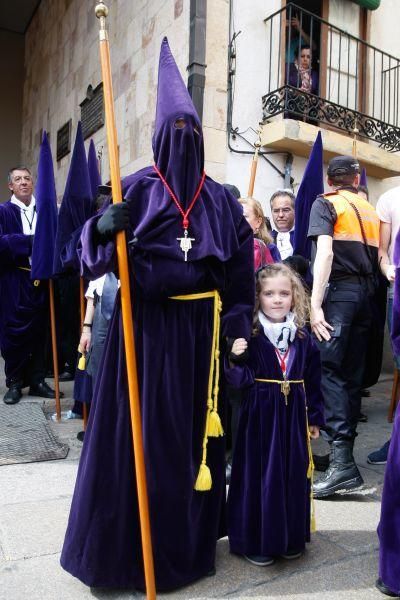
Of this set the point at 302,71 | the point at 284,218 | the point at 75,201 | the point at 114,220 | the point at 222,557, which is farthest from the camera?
the point at 302,71

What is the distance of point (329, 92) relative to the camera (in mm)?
7984

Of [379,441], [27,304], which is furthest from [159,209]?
[27,304]

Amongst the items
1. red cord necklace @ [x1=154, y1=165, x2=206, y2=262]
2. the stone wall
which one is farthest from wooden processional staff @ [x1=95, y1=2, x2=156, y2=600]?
the stone wall

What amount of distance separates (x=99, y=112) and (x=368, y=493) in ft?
23.4

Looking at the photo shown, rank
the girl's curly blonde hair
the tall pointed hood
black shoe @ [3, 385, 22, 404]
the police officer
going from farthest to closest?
black shoe @ [3, 385, 22, 404] < the tall pointed hood < the police officer < the girl's curly blonde hair

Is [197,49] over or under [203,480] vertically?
over

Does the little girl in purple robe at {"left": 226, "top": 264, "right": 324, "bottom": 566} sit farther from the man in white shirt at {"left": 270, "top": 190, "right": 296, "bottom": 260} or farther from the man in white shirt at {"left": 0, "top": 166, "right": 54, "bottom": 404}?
the man in white shirt at {"left": 0, "top": 166, "right": 54, "bottom": 404}

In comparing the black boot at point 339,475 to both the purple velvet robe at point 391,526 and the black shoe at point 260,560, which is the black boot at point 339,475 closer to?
the black shoe at point 260,560

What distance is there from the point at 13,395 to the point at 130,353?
3.46 metres

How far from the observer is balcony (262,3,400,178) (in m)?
7.06

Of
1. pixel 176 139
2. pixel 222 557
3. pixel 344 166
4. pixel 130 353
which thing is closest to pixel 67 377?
pixel 344 166

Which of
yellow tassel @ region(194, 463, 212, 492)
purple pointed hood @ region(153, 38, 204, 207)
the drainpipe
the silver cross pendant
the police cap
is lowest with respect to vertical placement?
yellow tassel @ region(194, 463, 212, 492)

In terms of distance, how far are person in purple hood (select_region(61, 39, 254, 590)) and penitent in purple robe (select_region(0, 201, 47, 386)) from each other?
3284 millimetres

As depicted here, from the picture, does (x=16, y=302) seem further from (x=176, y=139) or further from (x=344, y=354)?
(x=176, y=139)
